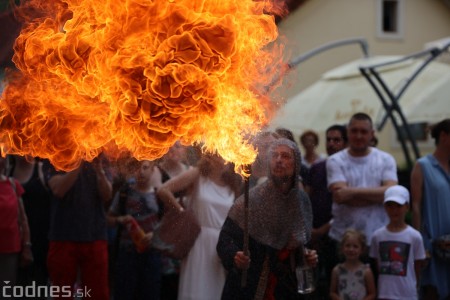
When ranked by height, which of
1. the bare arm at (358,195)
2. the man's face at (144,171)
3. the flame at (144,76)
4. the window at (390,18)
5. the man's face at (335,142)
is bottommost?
the bare arm at (358,195)

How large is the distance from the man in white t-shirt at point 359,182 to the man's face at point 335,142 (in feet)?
2.37

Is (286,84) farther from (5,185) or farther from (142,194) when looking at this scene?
(5,185)

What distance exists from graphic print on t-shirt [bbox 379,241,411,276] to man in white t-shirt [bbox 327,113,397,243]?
227mm

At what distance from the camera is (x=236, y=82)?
5754mm

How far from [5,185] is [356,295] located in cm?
303

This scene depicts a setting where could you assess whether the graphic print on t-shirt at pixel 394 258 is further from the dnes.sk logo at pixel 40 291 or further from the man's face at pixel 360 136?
the dnes.sk logo at pixel 40 291

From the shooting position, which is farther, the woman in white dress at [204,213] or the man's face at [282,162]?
the woman in white dress at [204,213]

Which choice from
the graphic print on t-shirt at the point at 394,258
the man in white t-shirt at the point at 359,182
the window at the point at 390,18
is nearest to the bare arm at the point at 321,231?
the man in white t-shirt at the point at 359,182

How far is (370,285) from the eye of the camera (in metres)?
7.26

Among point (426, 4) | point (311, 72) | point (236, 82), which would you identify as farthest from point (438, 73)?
point (236, 82)

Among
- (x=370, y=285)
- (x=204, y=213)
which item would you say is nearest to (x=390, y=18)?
(x=370, y=285)

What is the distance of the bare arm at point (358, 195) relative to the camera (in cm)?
746

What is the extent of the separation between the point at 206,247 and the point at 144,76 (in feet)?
6.41

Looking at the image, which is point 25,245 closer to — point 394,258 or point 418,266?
point 394,258
